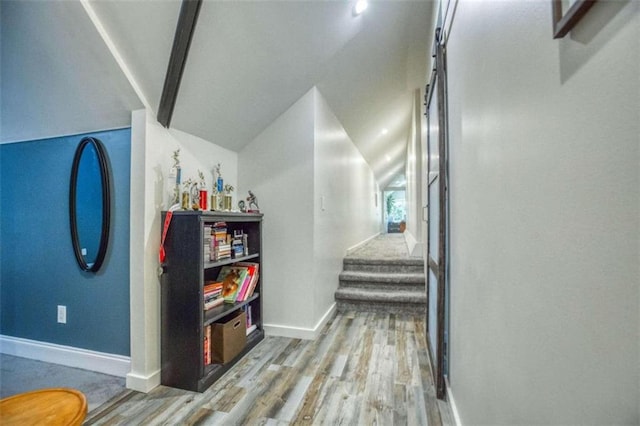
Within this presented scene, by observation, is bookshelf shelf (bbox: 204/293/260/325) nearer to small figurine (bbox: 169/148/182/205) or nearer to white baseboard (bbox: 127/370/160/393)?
white baseboard (bbox: 127/370/160/393)

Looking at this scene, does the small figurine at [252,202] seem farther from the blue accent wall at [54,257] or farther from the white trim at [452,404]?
the white trim at [452,404]

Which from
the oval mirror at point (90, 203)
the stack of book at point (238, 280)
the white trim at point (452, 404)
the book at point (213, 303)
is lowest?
the white trim at point (452, 404)

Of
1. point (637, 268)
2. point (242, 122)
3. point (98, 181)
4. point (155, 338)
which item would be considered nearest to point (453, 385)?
point (637, 268)

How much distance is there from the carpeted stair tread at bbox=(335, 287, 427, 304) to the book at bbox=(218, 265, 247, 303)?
1394 mm

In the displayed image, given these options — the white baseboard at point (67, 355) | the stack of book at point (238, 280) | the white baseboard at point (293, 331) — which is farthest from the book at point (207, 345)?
the white baseboard at point (293, 331)

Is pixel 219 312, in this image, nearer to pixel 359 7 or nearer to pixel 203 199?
pixel 203 199

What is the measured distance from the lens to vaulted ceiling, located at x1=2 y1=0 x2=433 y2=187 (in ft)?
5.06

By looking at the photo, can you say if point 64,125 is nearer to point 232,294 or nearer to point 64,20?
point 64,20

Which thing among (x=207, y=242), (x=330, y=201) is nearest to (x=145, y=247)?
(x=207, y=242)

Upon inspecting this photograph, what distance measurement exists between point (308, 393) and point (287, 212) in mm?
1450

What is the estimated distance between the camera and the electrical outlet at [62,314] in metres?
2.12

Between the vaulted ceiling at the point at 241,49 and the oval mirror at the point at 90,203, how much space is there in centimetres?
48

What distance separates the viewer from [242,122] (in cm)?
243

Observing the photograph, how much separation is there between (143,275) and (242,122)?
144 cm
